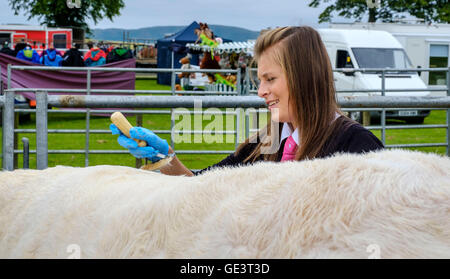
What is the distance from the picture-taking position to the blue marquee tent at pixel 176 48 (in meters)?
25.8

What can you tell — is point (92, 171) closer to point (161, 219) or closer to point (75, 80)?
point (161, 219)

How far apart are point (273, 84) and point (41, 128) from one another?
3.66ft

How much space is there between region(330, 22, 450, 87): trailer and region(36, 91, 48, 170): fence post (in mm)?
18267

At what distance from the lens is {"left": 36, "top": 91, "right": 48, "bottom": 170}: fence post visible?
232cm

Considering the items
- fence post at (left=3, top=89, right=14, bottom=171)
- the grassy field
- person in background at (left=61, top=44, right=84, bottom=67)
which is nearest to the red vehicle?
person in background at (left=61, top=44, right=84, bottom=67)

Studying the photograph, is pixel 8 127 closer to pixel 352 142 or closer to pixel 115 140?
pixel 352 142

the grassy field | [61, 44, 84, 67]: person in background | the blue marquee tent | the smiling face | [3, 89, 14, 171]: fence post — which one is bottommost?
the grassy field

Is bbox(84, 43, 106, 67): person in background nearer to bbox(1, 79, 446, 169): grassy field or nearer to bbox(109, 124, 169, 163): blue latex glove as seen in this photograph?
bbox(1, 79, 446, 169): grassy field

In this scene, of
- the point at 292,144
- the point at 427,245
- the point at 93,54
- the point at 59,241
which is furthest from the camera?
the point at 93,54

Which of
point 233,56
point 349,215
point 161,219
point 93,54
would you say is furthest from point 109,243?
point 233,56

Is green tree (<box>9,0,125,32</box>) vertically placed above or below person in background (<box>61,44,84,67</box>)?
above

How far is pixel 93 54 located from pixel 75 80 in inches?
129

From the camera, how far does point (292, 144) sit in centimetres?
191

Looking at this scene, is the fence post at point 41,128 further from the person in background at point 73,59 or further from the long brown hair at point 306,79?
the person in background at point 73,59
